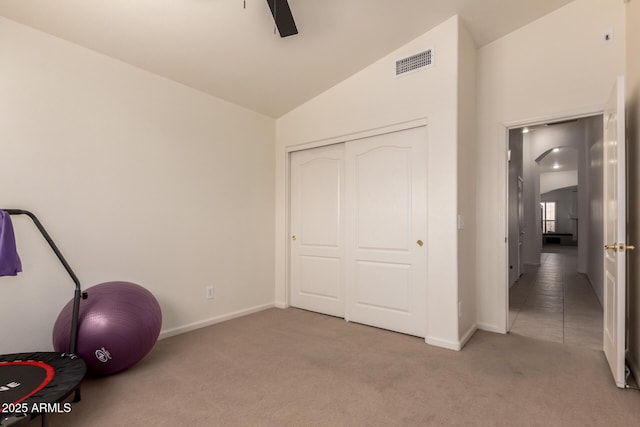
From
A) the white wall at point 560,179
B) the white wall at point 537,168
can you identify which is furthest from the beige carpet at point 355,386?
the white wall at point 560,179

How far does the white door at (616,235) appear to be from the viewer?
7.22 feet

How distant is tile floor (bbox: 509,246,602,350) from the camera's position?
10.9 ft

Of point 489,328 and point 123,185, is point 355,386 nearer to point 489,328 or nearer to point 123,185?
point 489,328

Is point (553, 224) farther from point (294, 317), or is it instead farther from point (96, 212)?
point (96, 212)

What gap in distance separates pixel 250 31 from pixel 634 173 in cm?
321

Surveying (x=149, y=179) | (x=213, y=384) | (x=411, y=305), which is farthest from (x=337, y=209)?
(x=213, y=384)

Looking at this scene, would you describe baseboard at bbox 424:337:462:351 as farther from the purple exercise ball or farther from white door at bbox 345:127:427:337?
the purple exercise ball

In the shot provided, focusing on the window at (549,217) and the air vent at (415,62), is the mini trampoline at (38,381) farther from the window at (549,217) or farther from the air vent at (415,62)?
the window at (549,217)

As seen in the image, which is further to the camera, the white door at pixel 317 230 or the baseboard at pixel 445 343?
the white door at pixel 317 230

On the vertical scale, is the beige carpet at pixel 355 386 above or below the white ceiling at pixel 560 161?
below

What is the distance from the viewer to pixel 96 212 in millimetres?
2836

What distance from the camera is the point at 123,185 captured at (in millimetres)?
3004

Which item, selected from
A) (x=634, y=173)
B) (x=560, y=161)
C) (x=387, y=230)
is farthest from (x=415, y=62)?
(x=560, y=161)

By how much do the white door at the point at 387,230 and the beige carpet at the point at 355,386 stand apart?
37cm
